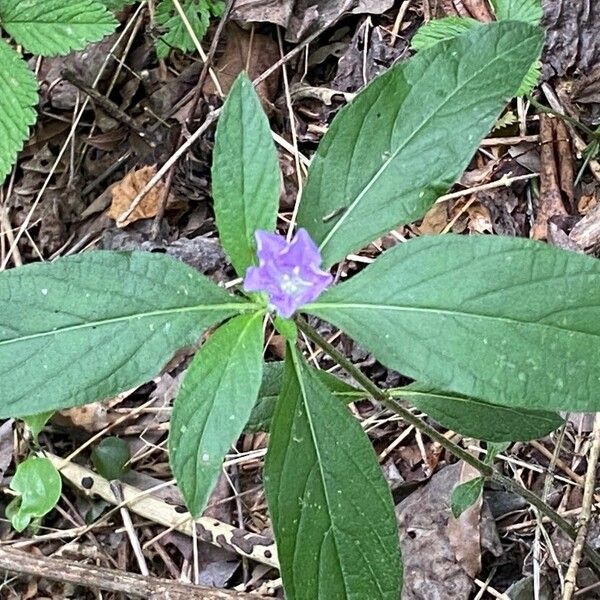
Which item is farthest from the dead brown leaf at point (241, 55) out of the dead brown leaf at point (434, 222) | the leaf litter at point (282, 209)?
the dead brown leaf at point (434, 222)

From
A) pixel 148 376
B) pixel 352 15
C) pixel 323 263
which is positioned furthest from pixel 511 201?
pixel 148 376

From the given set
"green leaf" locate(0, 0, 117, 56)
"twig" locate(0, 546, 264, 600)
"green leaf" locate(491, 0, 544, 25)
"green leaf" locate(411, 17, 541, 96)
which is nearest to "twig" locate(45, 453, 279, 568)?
"twig" locate(0, 546, 264, 600)

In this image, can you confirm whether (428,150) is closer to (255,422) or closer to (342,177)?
(342,177)

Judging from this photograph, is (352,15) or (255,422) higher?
(352,15)

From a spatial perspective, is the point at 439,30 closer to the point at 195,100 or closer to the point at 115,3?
the point at 195,100

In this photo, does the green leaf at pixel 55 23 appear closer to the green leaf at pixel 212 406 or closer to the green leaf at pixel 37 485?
the green leaf at pixel 37 485

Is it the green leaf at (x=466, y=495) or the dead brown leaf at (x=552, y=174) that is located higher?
the dead brown leaf at (x=552, y=174)

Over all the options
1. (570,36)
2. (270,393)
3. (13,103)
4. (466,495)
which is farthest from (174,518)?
(570,36)
